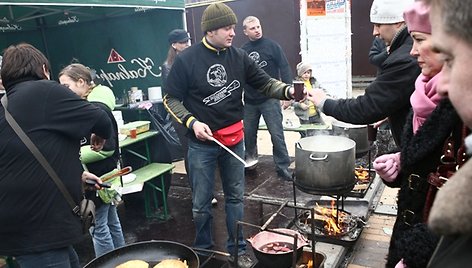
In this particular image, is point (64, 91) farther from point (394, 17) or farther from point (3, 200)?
point (394, 17)

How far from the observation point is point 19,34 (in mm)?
7926

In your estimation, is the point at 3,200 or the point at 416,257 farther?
the point at 3,200

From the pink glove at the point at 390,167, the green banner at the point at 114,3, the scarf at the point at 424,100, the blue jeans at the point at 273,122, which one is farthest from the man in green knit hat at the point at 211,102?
the blue jeans at the point at 273,122

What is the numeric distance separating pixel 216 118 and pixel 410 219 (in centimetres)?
207

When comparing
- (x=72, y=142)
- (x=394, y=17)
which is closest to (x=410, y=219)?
(x=394, y=17)

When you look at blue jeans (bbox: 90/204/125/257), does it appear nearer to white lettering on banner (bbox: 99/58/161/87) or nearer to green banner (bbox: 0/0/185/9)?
green banner (bbox: 0/0/185/9)

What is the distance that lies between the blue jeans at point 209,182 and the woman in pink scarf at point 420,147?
1.92m

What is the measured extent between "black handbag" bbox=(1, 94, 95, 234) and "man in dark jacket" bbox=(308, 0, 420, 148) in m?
1.89

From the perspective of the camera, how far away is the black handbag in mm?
2178

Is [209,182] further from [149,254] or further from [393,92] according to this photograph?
[393,92]

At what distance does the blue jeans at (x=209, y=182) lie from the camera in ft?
11.3

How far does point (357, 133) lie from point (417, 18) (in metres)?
3.19

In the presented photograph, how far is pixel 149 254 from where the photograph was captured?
2.68 metres

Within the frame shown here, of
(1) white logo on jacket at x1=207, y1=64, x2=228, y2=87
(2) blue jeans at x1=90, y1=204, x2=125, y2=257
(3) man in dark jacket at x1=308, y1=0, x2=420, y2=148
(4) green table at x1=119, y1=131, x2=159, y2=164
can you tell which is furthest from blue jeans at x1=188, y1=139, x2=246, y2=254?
(4) green table at x1=119, y1=131, x2=159, y2=164
